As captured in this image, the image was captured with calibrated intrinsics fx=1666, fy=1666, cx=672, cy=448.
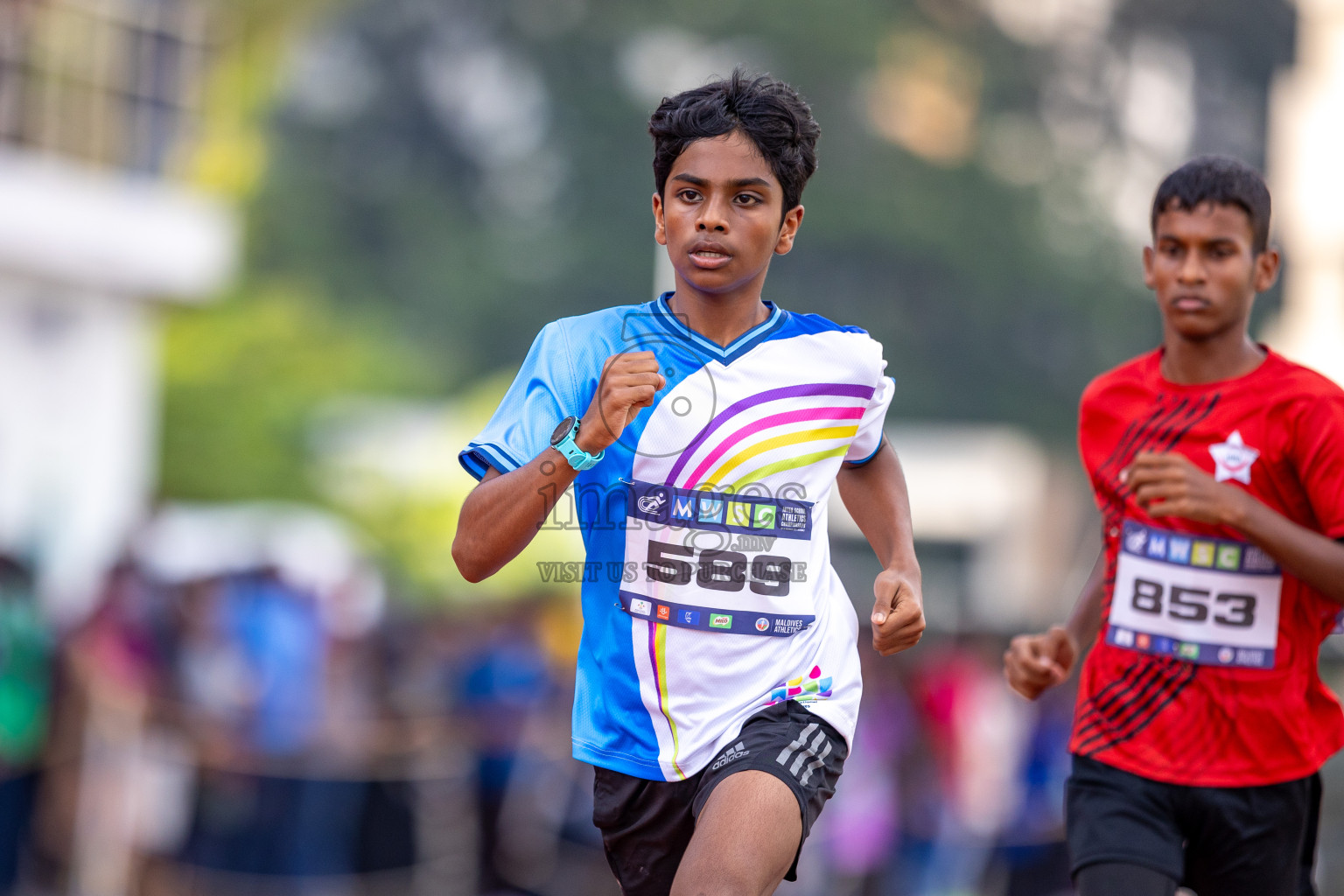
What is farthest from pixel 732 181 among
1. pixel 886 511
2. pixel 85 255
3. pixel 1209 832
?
pixel 85 255

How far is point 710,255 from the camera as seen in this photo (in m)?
3.83

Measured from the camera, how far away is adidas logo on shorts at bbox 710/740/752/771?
3694 millimetres

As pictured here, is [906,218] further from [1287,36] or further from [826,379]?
[826,379]

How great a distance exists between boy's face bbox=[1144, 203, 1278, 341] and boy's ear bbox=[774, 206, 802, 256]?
1.02 metres

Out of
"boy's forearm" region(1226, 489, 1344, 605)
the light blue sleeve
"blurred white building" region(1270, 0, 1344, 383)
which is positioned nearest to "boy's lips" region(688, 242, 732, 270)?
the light blue sleeve

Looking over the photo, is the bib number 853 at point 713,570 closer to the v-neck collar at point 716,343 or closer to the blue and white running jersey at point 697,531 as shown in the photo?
the blue and white running jersey at point 697,531

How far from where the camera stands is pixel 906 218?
3372 cm

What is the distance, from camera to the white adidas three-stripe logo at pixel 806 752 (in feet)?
12.0

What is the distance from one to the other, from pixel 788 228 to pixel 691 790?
1346mm

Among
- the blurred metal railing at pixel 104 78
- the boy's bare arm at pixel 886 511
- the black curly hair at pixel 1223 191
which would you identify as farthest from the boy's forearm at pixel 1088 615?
the blurred metal railing at pixel 104 78

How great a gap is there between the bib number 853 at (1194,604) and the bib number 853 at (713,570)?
1.12 m

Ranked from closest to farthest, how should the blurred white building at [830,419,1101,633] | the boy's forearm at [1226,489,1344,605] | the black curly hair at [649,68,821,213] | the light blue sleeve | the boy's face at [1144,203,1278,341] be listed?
the light blue sleeve < the black curly hair at [649,68,821,213] < the boy's forearm at [1226,489,1344,605] < the boy's face at [1144,203,1278,341] < the blurred white building at [830,419,1101,633]

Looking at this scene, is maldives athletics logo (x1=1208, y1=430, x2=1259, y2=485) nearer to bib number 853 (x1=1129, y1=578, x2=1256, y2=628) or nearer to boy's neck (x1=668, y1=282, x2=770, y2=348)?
bib number 853 (x1=1129, y1=578, x2=1256, y2=628)

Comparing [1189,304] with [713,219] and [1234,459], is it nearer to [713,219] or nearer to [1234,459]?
[1234,459]
